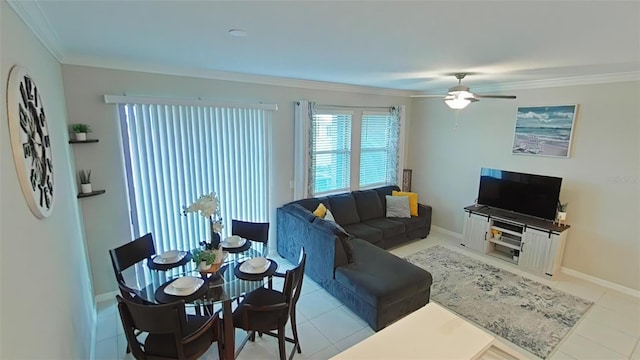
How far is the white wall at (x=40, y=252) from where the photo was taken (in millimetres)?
1180

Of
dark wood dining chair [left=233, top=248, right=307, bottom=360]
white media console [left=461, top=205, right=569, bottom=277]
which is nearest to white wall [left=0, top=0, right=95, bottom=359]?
dark wood dining chair [left=233, top=248, right=307, bottom=360]

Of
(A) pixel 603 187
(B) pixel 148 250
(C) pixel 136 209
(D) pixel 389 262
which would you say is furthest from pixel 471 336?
(A) pixel 603 187

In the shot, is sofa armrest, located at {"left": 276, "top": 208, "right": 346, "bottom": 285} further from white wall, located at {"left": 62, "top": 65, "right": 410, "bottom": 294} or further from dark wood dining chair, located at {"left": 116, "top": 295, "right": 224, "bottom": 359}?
white wall, located at {"left": 62, "top": 65, "right": 410, "bottom": 294}

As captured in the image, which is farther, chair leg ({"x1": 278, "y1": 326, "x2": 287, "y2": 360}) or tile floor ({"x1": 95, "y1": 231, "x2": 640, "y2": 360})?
tile floor ({"x1": 95, "y1": 231, "x2": 640, "y2": 360})

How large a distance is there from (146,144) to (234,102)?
116 cm

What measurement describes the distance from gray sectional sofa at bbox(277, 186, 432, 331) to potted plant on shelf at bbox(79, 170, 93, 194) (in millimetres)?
2339

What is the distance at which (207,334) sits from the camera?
7.50 feet

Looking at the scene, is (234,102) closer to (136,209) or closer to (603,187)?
(136,209)

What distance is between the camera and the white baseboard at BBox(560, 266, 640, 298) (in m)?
3.81

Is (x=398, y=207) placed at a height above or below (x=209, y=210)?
below

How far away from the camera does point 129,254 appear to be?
282cm

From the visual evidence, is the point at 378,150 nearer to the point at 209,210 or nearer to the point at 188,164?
the point at 188,164

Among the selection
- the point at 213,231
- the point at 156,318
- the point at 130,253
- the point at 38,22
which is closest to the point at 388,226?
the point at 213,231

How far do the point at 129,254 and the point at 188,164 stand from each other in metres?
1.28
